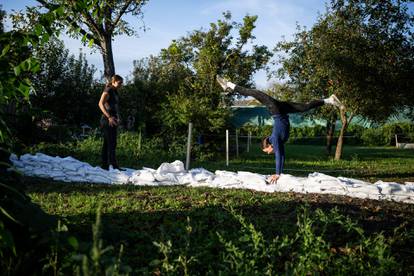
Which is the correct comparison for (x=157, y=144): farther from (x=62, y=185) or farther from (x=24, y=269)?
(x=24, y=269)

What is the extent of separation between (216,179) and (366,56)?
8.00 m

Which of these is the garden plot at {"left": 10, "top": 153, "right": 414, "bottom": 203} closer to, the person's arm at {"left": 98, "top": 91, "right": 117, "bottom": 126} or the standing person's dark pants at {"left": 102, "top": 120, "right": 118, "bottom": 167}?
the standing person's dark pants at {"left": 102, "top": 120, "right": 118, "bottom": 167}

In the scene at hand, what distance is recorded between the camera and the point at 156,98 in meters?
17.5

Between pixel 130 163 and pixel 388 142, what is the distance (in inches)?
860

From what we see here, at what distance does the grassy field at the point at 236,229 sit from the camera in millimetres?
2676

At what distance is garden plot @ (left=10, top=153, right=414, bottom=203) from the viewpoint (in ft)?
21.1

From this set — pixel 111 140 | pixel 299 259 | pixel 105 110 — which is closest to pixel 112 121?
pixel 105 110

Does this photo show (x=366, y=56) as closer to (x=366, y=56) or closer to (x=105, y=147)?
(x=366, y=56)

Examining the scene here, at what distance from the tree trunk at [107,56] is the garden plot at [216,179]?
28.2ft

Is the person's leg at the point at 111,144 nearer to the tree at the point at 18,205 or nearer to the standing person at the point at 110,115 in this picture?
the standing person at the point at 110,115

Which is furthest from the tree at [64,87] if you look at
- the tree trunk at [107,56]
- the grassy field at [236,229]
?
the grassy field at [236,229]

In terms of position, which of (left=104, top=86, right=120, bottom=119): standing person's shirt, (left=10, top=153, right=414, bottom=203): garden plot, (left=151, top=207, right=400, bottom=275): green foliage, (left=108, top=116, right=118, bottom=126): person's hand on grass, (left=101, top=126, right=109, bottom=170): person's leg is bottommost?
(left=151, top=207, right=400, bottom=275): green foliage

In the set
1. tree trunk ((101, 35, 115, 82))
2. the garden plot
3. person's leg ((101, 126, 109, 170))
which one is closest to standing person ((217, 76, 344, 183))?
the garden plot

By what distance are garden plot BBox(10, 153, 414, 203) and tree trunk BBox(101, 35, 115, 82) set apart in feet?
28.2
